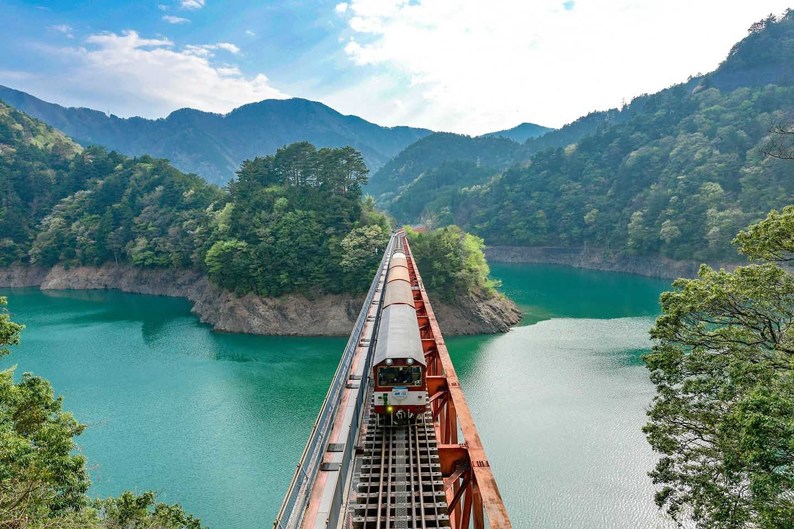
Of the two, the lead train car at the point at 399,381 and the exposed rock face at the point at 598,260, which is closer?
the lead train car at the point at 399,381

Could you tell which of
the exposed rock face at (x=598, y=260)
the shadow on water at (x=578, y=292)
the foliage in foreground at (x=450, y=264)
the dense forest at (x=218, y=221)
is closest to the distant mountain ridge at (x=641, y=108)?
the exposed rock face at (x=598, y=260)

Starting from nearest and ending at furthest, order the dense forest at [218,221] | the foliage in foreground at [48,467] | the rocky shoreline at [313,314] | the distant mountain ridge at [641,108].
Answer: the foliage in foreground at [48,467], the rocky shoreline at [313,314], the dense forest at [218,221], the distant mountain ridge at [641,108]

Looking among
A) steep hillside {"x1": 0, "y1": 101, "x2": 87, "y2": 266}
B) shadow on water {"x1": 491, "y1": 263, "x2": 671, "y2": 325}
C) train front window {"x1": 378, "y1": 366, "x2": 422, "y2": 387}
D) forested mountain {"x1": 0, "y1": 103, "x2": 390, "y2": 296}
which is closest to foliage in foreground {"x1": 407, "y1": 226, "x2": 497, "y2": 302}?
forested mountain {"x1": 0, "y1": 103, "x2": 390, "y2": 296}

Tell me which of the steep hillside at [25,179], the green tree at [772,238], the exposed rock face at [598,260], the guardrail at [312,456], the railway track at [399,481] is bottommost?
the railway track at [399,481]

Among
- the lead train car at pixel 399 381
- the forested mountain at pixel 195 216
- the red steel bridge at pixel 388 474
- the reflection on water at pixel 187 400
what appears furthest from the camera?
the forested mountain at pixel 195 216

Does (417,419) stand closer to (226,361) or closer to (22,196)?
(226,361)

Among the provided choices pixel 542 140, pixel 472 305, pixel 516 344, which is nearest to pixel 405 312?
pixel 516 344

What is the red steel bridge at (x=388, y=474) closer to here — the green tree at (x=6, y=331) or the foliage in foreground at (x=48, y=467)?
the foliage in foreground at (x=48, y=467)

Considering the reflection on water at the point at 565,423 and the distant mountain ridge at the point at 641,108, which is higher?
the distant mountain ridge at the point at 641,108

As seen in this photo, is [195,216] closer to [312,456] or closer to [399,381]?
[399,381]
